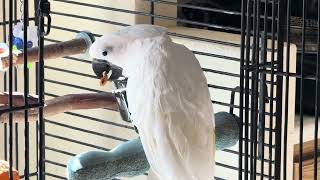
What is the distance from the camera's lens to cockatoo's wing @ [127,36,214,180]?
1.10 meters

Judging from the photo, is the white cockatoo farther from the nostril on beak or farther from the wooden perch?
the wooden perch

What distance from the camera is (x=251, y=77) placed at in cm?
128

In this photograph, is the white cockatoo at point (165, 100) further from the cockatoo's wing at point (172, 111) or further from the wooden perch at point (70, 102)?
the wooden perch at point (70, 102)

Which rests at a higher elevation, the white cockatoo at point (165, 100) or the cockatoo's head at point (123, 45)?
the cockatoo's head at point (123, 45)

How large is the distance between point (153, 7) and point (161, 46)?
51 centimetres

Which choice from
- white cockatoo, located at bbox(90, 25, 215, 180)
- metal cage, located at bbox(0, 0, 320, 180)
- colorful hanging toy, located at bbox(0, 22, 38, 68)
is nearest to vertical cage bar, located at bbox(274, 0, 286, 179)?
metal cage, located at bbox(0, 0, 320, 180)

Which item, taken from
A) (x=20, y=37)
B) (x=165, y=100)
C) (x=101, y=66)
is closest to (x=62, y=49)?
(x=20, y=37)

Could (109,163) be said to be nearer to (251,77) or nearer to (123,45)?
(123,45)

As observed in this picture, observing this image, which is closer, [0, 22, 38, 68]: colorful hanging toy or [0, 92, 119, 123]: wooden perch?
[0, 92, 119, 123]: wooden perch

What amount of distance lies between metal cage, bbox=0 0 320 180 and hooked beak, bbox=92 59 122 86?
0.09m

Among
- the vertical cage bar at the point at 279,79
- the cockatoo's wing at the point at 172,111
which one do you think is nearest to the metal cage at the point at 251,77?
the vertical cage bar at the point at 279,79

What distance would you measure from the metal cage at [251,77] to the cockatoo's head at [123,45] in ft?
0.28

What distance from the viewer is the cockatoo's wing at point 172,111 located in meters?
1.10

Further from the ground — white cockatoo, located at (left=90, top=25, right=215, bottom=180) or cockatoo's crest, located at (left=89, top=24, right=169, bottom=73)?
cockatoo's crest, located at (left=89, top=24, right=169, bottom=73)
